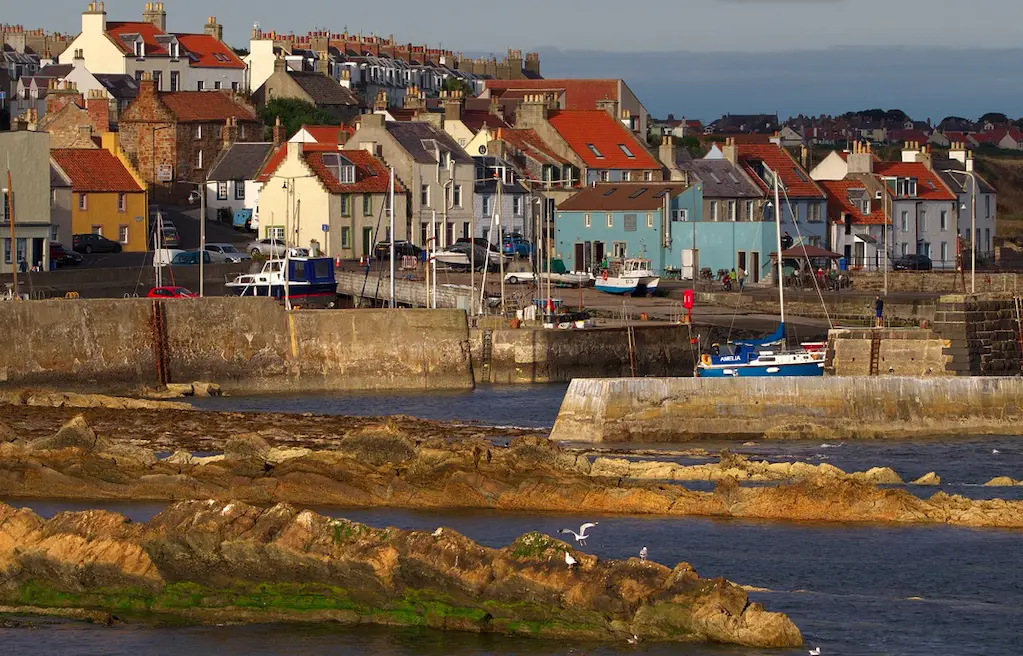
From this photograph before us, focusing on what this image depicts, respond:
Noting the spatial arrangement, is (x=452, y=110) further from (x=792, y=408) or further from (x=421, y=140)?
(x=792, y=408)

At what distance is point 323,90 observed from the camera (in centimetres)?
10894

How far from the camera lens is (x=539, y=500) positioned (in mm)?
31531

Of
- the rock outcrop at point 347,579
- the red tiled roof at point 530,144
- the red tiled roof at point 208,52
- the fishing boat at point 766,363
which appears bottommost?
the rock outcrop at point 347,579

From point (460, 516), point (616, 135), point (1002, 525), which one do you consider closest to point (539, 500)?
point (460, 516)

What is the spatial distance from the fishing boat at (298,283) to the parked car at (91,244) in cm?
1545

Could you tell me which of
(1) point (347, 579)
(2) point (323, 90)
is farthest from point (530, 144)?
(1) point (347, 579)

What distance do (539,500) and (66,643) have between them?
391 inches

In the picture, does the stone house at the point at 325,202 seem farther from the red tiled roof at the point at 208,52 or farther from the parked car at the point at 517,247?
the red tiled roof at the point at 208,52

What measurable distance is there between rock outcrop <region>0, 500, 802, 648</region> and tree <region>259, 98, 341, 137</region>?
76893 mm

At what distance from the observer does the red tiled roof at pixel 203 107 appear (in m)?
89.9

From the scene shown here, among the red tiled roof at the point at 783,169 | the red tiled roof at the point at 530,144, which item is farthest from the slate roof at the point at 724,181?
the red tiled roof at the point at 530,144

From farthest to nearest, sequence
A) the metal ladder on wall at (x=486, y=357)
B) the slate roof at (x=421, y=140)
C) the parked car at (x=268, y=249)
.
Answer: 1. the slate roof at (x=421, y=140)
2. the parked car at (x=268, y=249)
3. the metal ladder on wall at (x=486, y=357)

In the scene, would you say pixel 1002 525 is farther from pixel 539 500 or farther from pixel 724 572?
pixel 539 500

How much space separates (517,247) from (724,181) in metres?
10.2
